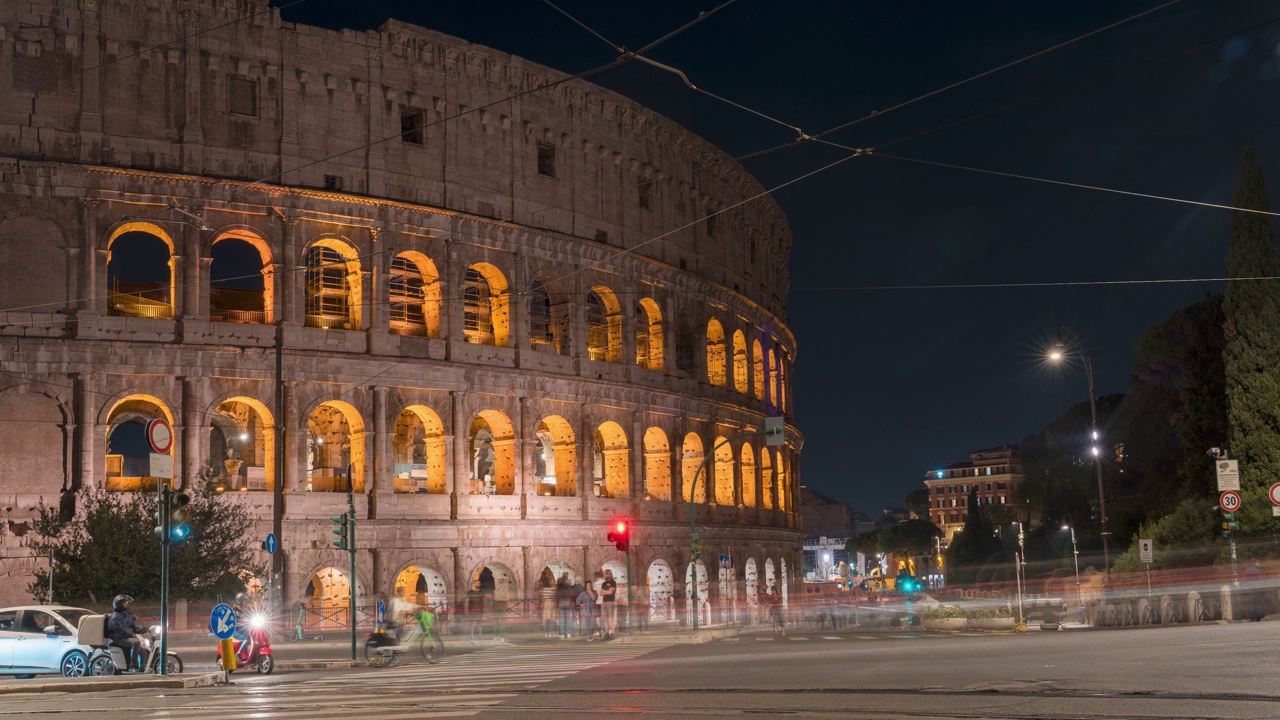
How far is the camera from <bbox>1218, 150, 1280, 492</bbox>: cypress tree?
119 feet

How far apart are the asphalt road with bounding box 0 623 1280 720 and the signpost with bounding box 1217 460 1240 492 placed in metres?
10.7

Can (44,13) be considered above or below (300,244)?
above

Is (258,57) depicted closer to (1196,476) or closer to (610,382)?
(610,382)

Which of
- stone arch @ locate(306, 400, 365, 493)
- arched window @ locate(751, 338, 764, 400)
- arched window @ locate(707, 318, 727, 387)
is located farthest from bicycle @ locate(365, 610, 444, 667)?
arched window @ locate(751, 338, 764, 400)

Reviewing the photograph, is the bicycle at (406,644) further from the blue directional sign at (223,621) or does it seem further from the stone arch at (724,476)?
the stone arch at (724,476)

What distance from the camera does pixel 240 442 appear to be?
3903 cm

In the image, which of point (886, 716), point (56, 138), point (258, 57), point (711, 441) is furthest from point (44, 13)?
point (886, 716)

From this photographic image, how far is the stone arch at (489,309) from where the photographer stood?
3941 cm

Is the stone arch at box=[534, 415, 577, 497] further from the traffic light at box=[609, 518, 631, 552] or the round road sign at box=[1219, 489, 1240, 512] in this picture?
the round road sign at box=[1219, 489, 1240, 512]

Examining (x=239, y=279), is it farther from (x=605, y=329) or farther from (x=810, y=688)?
(x=810, y=688)

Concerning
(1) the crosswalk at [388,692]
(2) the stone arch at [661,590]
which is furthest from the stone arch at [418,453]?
(1) the crosswalk at [388,692]

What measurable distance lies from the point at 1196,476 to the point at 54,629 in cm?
3698

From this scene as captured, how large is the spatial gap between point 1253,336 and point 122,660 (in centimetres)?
3159

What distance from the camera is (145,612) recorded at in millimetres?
28406
